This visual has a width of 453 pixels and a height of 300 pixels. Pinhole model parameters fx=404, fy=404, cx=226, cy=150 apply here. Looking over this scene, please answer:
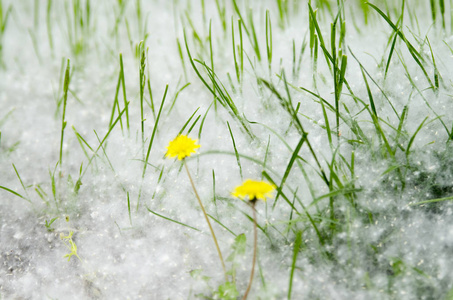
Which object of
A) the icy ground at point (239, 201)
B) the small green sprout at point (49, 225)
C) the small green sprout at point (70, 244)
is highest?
the icy ground at point (239, 201)

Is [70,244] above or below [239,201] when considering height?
below

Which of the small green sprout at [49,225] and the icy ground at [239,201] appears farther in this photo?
the small green sprout at [49,225]

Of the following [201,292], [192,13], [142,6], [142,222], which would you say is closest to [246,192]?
[201,292]

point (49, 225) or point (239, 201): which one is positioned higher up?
point (239, 201)

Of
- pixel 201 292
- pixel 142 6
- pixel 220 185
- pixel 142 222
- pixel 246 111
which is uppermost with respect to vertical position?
pixel 142 6

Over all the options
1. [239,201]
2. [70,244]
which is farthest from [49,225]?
[239,201]

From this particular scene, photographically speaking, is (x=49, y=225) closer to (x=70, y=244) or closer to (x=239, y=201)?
(x=70, y=244)

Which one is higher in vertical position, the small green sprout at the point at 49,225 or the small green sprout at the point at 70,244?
the small green sprout at the point at 49,225

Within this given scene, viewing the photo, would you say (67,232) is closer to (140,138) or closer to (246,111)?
(140,138)
